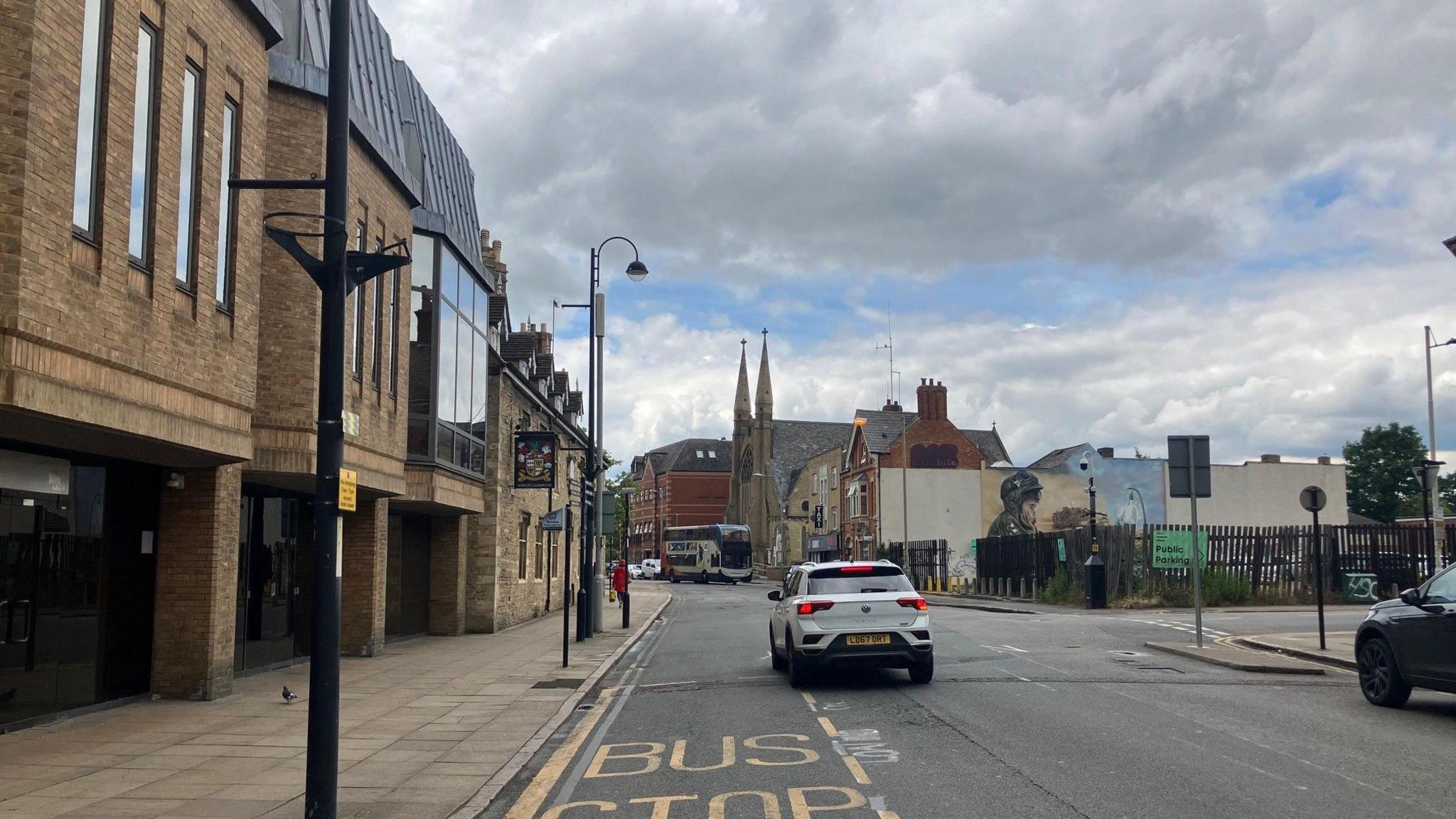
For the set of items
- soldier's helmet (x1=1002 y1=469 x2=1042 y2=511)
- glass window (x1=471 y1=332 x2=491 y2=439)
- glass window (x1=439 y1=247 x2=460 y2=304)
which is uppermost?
glass window (x1=439 y1=247 x2=460 y2=304)

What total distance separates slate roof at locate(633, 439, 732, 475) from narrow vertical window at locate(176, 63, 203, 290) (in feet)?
386

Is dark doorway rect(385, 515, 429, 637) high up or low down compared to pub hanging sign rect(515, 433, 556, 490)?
down

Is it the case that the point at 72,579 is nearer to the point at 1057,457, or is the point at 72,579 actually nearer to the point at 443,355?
the point at 443,355

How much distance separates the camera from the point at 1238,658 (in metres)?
16.5

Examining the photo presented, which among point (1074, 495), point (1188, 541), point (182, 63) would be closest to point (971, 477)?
point (1074, 495)

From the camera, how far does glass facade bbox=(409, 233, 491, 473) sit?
864 inches

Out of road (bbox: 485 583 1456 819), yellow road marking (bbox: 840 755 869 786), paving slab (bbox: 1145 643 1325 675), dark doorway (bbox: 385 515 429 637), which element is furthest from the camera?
dark doorway (bbox: 385 515 429 637)

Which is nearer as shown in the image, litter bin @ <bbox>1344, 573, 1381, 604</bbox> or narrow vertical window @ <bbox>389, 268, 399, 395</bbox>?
narrow vertical window @ <bbox>389, 268, 399, 395</bbox>

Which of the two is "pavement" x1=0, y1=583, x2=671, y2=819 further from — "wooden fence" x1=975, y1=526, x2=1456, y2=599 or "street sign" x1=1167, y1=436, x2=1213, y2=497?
"wooden fence" x1=975, y1=526, x2=1456, y2=599

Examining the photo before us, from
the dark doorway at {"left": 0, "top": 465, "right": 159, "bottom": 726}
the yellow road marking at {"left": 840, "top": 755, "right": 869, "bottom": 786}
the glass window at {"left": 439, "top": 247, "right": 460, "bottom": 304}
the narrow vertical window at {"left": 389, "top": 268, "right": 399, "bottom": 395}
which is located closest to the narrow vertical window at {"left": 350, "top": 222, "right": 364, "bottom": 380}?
the narrow vertical window at {"left": 389, "top": 268, "right": 399, "bottom": 395}

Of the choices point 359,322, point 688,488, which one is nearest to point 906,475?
point 359,322

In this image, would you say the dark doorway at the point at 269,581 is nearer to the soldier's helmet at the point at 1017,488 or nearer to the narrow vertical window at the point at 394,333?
the narrow vertical window at the point at 394,333

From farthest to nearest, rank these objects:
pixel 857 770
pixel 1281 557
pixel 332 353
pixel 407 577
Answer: pixel 1281 557
pixel 407 577
pixel 857 770
pixel 332 353

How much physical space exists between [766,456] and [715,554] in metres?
27.8
